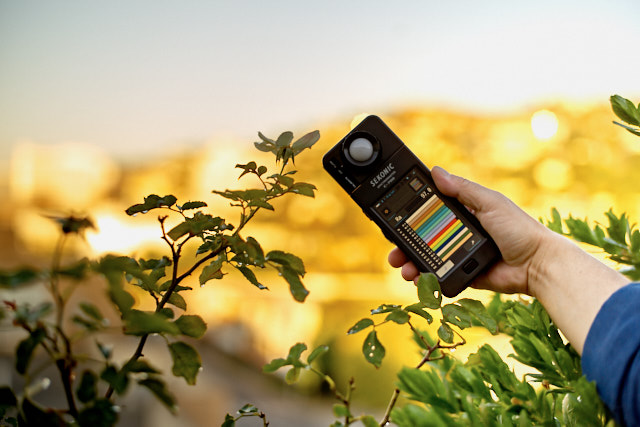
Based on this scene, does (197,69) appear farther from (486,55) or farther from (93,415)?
(93,415)

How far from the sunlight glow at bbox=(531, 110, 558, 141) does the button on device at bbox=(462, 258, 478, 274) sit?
191 inches

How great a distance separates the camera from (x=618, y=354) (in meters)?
0.44

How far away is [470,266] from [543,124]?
4.88 m

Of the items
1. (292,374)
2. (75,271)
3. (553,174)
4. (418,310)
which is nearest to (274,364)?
(292,374)

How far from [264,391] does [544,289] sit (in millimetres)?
3558

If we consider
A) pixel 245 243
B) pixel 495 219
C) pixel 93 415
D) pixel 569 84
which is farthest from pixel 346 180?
pixel 569 84

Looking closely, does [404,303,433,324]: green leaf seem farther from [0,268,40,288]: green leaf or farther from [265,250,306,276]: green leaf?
[0,268,40,288]: green leaf

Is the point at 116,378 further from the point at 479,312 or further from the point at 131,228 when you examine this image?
the point at 131,228

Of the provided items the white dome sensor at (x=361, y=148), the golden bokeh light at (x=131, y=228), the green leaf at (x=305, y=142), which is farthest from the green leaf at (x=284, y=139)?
the golden bokeh light at (x=131, y=228)

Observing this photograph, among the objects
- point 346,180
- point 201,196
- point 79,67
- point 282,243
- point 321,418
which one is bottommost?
point 321,418

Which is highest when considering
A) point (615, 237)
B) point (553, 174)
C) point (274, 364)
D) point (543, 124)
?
point (274, 364)

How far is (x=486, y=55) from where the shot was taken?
4.55 metres

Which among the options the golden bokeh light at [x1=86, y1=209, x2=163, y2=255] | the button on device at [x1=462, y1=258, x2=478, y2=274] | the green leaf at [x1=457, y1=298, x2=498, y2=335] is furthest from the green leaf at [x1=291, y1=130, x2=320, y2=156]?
the golden bokeh light at [x1=86, y1=209, x2=163, y2=255]

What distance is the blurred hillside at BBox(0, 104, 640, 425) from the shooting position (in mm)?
4332
